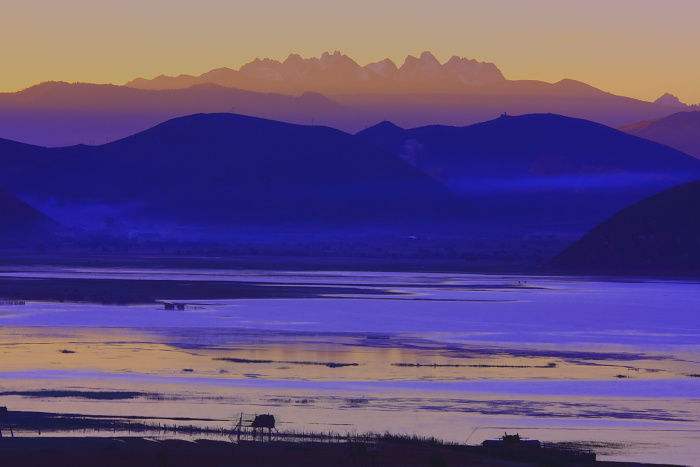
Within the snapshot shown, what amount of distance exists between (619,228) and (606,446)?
9047cm

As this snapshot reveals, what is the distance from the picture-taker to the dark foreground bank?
99.7 ft

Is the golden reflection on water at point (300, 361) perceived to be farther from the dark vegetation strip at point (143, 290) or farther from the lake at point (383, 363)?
the dark vegetation strip at point (143, 290)

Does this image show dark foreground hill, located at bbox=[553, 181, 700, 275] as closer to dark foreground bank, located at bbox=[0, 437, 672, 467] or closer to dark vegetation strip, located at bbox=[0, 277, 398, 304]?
dark vegetation strip, located at bbox=[0, 277, 398, 304]

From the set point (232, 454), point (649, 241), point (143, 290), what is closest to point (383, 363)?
point (232, 454)

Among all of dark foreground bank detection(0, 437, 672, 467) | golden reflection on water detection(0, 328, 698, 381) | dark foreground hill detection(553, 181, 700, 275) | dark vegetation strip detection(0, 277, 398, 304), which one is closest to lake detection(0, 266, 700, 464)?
golden reflection on water detection(0, 328, 698, 381)

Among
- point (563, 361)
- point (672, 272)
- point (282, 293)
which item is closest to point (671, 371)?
point (563, 361)

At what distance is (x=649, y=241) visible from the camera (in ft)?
391

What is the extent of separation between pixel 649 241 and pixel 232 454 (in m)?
90.7

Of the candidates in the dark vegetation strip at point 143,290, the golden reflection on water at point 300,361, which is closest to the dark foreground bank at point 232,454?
the golden reflection on water at point 300,361

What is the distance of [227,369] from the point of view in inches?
1810

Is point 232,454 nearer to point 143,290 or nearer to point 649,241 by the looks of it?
point 143,290

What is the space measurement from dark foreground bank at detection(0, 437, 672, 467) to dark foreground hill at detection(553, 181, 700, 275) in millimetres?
82451

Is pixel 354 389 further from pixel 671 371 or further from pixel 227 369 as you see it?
pixel 671 371

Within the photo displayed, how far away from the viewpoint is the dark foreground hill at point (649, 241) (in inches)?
4557
